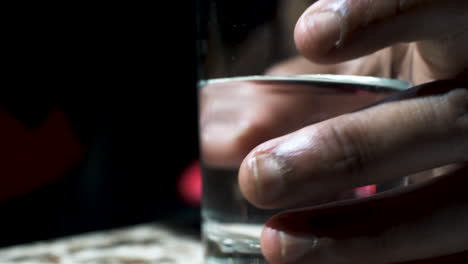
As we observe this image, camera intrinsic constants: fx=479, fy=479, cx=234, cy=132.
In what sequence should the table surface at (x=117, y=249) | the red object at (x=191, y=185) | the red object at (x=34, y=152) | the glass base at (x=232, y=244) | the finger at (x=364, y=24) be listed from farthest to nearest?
1. the red object at (x=191, y=185)
2. the red object at (x=34, y=152)
3. the table surface at (x=117, y=249)
4. the glass base at (x=232, y=244)
5. the finger at (x=364, y=24)

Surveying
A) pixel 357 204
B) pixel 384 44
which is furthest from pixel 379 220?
pixel 384 44

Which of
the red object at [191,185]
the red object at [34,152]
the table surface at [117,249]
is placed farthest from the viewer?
the red object at [191,185]

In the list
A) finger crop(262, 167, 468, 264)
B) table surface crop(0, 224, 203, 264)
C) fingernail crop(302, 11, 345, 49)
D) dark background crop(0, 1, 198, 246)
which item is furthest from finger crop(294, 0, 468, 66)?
dark background crop(0, 1, 198, 246)

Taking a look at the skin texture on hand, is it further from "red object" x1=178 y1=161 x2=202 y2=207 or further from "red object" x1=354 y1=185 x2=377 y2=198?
"red object" x1=178 y1=161 x2=202 y2=207

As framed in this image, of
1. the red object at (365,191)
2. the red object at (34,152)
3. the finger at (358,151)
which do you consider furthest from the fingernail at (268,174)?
the red object at (34,152)

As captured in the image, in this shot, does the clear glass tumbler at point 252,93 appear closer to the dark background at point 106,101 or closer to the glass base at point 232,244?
the glass base at point 232,244
